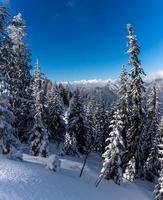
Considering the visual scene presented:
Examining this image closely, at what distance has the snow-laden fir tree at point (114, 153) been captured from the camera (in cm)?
3228

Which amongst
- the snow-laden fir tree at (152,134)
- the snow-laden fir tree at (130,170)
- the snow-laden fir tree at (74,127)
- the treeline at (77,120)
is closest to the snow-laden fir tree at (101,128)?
the treeline at (77,120)

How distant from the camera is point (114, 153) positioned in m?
32.2

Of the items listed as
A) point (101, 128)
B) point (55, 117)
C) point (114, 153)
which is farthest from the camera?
point (101, 128)

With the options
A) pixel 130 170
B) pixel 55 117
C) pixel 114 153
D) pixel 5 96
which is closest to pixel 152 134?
pixel 130 170

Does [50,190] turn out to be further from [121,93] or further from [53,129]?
[53,129]

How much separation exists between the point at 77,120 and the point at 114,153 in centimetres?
1891

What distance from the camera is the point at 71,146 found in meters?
51.0

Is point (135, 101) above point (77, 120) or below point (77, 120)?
above

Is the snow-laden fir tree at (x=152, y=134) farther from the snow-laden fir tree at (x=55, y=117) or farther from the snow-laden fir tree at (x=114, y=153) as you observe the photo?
the snow-laden fir tree at (x=55, y=117)

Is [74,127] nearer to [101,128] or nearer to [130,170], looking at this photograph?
[101,128]

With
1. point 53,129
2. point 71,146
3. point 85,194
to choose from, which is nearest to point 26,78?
point 85,194

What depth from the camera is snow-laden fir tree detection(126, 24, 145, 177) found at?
117ft

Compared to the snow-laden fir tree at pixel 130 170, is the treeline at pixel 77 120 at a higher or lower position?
higher

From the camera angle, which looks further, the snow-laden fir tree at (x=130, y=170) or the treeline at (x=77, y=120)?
the snow-laden fir tree at (x=130, y=170)
